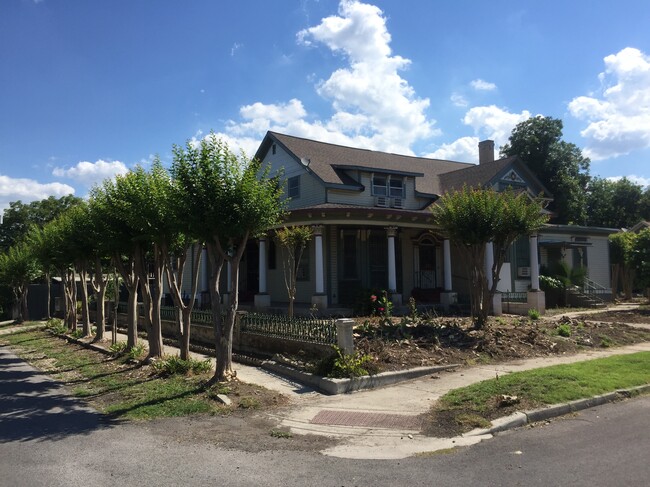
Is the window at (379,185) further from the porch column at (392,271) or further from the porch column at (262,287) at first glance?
the porch column at (262,287)

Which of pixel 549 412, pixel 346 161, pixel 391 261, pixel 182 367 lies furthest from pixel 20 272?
pixel 549 412

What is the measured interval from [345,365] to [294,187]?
14.4 meters

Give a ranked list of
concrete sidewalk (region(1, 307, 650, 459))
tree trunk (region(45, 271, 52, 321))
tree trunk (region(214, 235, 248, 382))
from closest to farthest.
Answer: concrete sidewalk (region(1, 307, 650, 459)) → tree trunk (region(214, 235, 248, 382)) → tree trunk (region(45, 271, 52, 321))

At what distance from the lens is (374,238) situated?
22.1 m

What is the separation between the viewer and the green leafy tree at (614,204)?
5053 centimetres

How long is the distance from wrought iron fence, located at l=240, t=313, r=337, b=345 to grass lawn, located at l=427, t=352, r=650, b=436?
3267mm

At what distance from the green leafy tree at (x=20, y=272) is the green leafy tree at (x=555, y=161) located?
113ft

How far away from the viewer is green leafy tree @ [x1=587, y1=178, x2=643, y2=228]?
50.5 meters

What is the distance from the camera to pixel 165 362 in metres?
11.6

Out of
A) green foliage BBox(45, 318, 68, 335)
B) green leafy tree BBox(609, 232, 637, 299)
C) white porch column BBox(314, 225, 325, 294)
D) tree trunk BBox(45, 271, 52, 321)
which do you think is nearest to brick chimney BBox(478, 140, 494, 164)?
green leafy tree BBox(609, 232, 637, 299)

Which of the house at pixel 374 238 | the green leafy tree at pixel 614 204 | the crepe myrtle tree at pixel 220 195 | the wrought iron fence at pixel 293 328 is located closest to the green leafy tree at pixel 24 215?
the house at pixel 374 238

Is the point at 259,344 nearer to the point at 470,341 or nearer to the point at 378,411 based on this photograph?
the point at 470,341

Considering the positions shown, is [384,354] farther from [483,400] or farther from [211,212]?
[211,212]

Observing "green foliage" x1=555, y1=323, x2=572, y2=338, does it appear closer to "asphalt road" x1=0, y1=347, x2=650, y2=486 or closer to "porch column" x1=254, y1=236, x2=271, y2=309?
"asphalt road" x1=0, y1=347, x2=650, y2=486
